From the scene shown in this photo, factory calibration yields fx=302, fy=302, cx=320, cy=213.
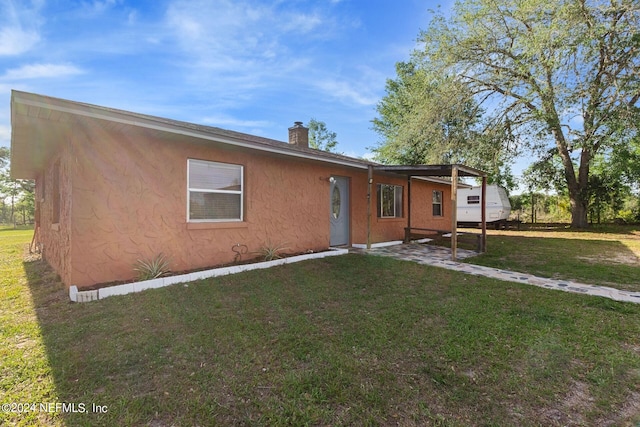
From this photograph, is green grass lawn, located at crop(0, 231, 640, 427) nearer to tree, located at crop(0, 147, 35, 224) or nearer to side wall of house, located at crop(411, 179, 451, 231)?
side wall of house, located at crop(411, 179, 451, 231)

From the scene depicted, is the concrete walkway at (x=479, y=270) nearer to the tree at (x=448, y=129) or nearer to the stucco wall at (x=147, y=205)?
the stucco wall at (x=147, y=205)

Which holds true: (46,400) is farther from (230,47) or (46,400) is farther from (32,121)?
(230,47)

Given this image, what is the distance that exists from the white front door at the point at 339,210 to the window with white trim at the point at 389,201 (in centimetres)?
157

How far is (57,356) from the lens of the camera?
2.88 metres

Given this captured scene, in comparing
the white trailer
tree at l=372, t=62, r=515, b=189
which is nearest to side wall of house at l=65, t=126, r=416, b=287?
tree at l=372, t=62, r=515, b=189

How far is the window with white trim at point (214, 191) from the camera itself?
19.4 ft

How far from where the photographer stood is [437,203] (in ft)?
45.8

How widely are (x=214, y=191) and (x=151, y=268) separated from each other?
1871 mm

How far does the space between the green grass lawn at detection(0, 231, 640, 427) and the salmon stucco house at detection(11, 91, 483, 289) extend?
959 millimetres

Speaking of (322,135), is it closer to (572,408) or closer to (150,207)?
(150,207)

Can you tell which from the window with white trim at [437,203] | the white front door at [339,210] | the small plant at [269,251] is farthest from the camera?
the window with white trim at [437,203]

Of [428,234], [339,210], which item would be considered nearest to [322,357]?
[339,210]

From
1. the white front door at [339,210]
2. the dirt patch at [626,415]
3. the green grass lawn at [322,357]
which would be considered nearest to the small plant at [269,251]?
the green grass lawn at [322,357]

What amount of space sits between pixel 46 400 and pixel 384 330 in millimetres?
3083
